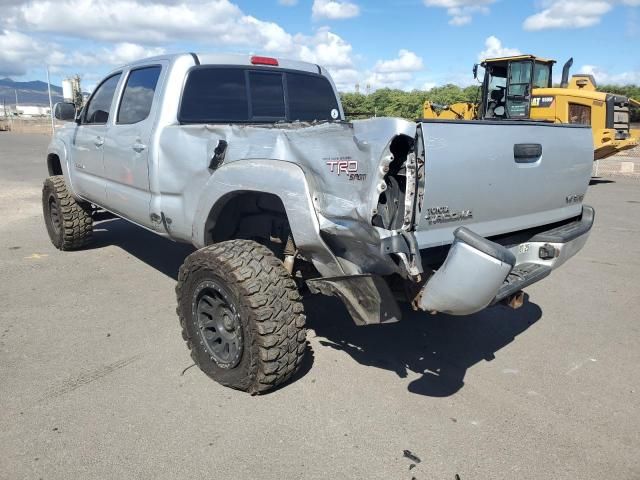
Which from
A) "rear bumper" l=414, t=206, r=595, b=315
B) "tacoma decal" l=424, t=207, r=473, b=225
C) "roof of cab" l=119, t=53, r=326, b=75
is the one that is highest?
"roof of cab" l=119, t=53, r=326, b=75

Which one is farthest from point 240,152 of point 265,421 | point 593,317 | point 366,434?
point 593,317

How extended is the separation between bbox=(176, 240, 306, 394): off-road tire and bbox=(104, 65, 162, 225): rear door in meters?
1.25

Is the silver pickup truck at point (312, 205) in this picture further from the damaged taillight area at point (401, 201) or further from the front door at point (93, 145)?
the front door at point (93, 145)

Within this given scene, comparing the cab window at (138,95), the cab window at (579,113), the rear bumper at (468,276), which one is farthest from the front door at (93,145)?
the cab window at (579,113)

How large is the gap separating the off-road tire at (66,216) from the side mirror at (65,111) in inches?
32.0

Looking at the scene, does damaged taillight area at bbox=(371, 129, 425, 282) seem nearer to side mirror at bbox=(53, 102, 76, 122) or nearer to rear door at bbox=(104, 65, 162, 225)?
rear door at bbox=(104, 65, 162, 225)

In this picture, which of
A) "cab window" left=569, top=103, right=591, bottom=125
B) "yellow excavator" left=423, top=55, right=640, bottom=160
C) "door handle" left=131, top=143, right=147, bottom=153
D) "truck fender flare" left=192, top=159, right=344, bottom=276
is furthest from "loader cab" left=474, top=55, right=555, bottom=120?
"truck fender flare" left=192, top=159, right=344, bottom=276

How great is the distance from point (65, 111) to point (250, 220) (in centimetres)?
328

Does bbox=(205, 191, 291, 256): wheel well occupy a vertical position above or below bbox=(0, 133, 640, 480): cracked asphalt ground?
above

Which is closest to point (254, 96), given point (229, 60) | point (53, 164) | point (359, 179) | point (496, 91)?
point (229, 60)

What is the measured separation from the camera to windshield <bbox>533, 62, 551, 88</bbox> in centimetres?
1431

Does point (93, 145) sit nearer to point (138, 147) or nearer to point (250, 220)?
point (138, 147)

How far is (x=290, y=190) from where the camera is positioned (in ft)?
9.75

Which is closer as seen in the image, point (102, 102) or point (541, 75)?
point (102, 102)
